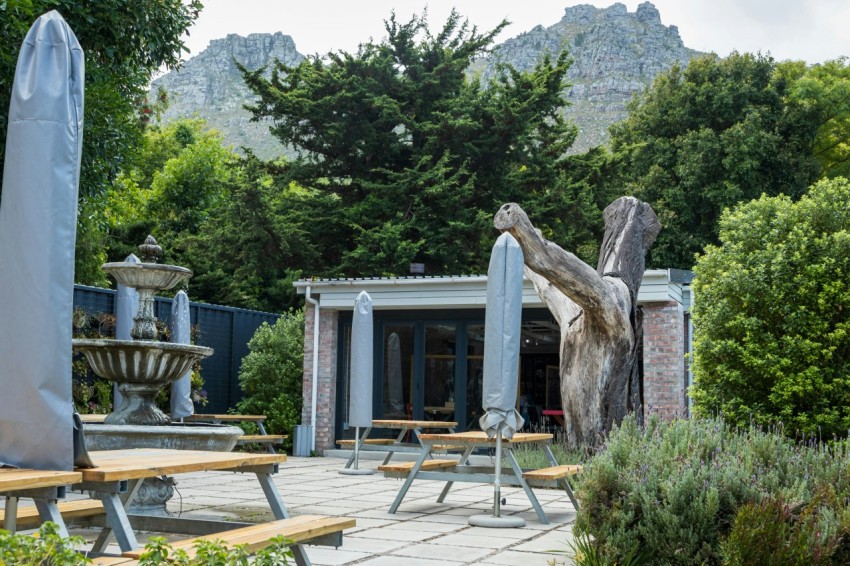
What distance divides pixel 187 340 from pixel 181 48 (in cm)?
501

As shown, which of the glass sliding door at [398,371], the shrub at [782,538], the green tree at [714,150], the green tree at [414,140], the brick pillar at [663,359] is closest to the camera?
the shrub at [782,538]

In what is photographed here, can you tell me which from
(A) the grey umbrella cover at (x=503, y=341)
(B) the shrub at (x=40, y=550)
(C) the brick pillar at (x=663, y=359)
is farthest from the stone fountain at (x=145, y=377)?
(C) the brick pillar at (x=663, y=359)

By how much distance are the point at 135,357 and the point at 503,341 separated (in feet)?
9.93

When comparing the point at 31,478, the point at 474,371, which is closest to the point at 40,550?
the point at 31,478

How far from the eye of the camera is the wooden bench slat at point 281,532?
150 inches

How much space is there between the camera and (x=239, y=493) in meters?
9.55

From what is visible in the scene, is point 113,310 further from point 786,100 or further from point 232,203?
point 786,100

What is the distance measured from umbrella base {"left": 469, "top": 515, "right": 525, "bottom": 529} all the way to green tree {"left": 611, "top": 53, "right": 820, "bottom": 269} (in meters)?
16.0

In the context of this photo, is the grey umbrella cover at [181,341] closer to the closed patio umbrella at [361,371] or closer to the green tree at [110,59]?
the closed patio umbrella at [361,371]

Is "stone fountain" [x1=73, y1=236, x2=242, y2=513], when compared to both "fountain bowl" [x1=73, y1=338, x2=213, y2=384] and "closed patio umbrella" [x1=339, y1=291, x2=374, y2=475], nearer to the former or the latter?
"fountain bowl" [x1=73, y1=338, x2=213, y2=384]

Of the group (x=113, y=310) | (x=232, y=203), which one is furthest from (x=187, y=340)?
(x=232, y=203)

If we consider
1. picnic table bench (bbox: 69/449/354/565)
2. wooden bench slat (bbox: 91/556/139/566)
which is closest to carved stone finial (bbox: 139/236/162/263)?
picnic table bench (bbox: 69/449/354/565)

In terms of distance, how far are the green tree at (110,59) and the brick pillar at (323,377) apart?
3.96 metres

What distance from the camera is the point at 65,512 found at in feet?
16.2
